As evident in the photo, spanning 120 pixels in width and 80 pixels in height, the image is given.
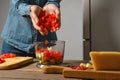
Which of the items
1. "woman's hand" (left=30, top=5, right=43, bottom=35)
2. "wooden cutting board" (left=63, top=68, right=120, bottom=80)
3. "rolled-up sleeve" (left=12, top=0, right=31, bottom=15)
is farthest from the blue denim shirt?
"wooden cutting board" (left=63, top=68, right=120, bottom=80)

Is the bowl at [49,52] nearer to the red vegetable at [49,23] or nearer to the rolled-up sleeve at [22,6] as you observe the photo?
the red vegetable at [49,23]

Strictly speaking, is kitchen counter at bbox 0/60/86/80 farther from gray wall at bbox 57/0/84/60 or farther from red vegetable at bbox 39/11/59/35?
A: gray wall at bbox 57/0/84/60

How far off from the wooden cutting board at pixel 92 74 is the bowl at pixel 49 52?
0.18 metres

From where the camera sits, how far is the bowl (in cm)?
100

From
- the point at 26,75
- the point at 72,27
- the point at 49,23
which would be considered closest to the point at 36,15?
the point at 49,23

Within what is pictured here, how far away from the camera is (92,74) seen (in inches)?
31.8

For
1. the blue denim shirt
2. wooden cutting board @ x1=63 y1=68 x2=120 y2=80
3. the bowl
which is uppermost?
the blue denim shirt

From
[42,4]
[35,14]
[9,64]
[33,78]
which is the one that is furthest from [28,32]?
[33,78]

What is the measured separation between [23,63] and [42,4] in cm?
41

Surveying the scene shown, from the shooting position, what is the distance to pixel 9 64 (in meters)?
0.97

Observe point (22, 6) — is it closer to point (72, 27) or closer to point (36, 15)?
point (36, 15)

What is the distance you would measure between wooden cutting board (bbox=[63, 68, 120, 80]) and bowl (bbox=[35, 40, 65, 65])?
0.18 meters

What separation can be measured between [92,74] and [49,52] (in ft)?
0.78

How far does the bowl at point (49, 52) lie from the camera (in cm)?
100
